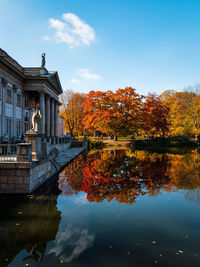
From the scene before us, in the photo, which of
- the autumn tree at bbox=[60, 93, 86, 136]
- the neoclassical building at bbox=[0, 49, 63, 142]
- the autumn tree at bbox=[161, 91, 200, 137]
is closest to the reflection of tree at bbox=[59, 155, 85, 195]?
the neoclassical building at bbox=[0, 49, 63, 142]

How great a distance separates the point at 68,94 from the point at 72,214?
53542 millimetres

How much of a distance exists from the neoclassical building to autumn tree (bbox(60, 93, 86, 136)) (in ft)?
77.3

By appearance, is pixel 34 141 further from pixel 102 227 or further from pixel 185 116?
pixel 185 116

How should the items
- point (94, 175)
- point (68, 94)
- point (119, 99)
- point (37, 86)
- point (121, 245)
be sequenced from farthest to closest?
1. point (68, 94)
2. point (119, 99)
3. point (37, 86)
4. point (94, 175)
5. point (121, 245)

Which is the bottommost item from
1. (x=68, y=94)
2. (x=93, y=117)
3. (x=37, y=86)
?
(x=93, y=117)

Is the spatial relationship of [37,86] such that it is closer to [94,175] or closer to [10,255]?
[94,175]

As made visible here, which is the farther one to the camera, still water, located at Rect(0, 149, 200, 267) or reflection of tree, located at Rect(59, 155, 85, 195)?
reflection of tree, located at Rect(59, 155, 85, 195)

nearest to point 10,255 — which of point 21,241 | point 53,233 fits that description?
point 21,241

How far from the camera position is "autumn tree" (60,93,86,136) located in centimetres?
5619

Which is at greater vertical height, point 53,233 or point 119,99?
point 119,99

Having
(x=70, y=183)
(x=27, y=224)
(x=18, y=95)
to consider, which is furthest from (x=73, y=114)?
(x=27, y=224)

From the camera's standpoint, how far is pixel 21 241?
5.20 metres

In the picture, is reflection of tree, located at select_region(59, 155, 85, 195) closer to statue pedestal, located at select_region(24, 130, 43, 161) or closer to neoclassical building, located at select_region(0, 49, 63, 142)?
statue pedestal, located at select_region(24, 130, 43, 161)

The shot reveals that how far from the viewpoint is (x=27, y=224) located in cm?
616
